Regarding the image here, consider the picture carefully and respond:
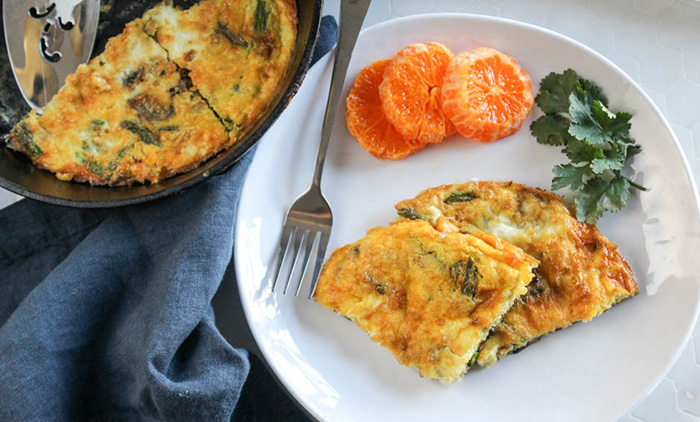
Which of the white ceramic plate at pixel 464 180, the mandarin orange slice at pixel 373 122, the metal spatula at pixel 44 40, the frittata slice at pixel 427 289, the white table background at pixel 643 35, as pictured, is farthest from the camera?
the white table background at pixel 643 35

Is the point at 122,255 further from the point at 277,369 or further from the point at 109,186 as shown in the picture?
the point at 277,369

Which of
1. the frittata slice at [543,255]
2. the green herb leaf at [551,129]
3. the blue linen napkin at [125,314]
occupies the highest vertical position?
the green herb leaf at [551,129]

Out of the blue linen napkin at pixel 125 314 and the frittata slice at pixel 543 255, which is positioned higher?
the frittata slice at pixel 543 255

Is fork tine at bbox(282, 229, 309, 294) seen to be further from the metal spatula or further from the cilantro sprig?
the metal spatula

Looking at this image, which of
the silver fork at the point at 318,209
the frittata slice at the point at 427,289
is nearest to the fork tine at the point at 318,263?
the silver fork at the point at 318,209

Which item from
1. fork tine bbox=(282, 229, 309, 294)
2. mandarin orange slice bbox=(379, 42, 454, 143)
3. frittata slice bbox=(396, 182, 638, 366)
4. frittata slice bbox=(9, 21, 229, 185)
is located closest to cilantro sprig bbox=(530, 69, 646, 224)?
frittata slice bbox=(396, 182, 638, 366)

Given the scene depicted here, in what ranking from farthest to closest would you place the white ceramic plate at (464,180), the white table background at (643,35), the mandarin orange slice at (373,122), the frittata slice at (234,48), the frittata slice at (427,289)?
the white table background at (643,35), the mandarin orange slice at (373,122), the frittata slice at (234,48), the white ceramic plate at (464,180), the frittata slice at (427,289)

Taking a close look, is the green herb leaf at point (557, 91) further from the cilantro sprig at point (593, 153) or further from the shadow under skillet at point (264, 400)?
the shadow under skillet at point (264, 400)
